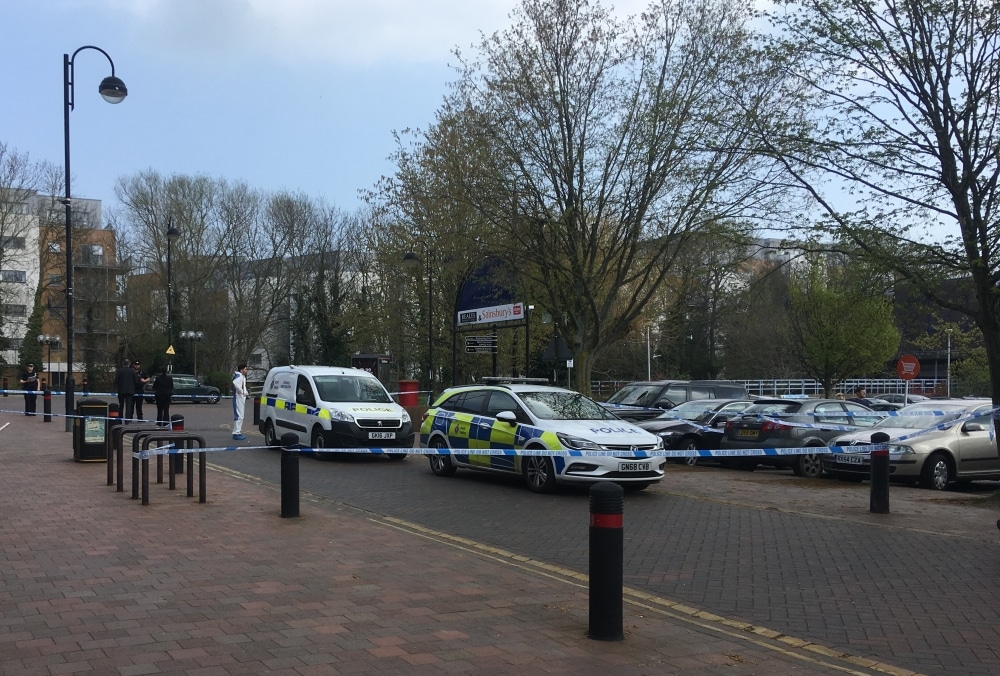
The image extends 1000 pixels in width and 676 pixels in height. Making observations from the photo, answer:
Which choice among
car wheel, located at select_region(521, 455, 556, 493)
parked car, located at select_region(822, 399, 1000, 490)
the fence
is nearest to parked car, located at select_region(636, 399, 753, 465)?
parked car, located at select_region(822, 399, 1000, 490)

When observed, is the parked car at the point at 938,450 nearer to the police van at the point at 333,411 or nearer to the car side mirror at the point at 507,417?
the car side mirror at the point at 507,417

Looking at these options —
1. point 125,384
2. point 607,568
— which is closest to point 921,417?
point 607,568

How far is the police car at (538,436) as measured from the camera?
479 inches

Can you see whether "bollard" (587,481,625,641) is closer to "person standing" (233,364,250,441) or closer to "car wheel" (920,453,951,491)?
"car wheel" (920,453,951,491)

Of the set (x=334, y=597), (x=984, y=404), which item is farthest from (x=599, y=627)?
(x=984, y=404)

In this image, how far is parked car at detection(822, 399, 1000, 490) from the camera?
1439 centimetres

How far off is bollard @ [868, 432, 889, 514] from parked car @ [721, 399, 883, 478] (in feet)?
15.0

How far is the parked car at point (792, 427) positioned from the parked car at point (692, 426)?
1.97ft

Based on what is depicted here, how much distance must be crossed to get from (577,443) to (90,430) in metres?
8.36

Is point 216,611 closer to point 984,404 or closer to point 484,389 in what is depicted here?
point 484,389

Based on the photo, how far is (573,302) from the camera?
78.3 ft

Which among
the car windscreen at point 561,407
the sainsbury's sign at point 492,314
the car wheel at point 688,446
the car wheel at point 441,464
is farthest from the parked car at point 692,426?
the sainsbury's sign at point 492,314

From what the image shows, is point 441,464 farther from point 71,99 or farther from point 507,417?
point 71,99

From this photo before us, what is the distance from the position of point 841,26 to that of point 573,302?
40.0ft
